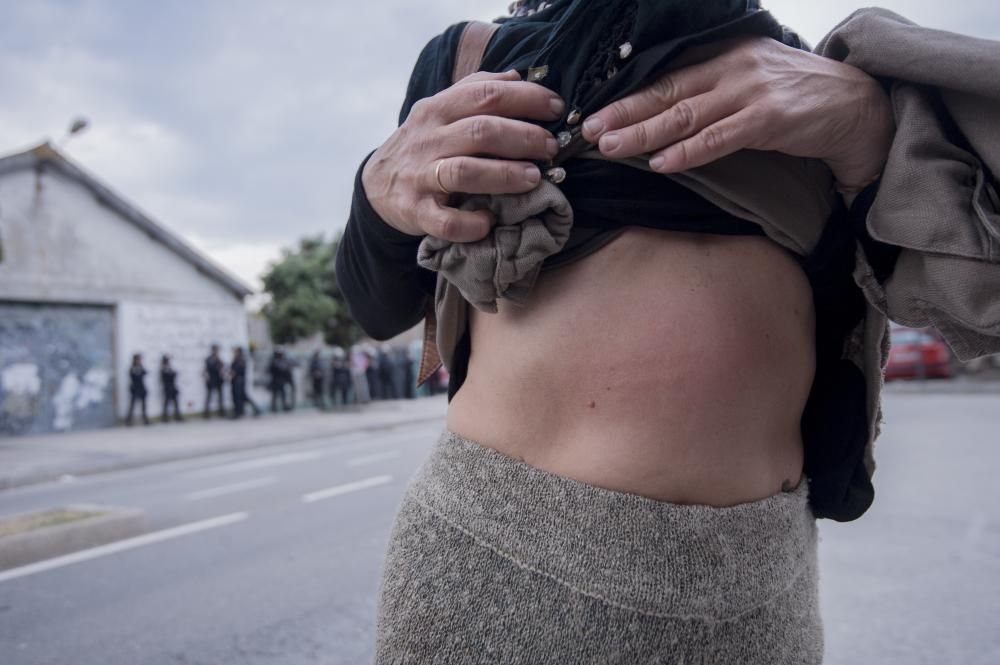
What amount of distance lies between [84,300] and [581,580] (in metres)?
16.7

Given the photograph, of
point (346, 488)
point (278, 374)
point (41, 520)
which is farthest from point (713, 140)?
point (278, 374)

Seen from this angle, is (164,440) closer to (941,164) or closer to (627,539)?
(627,539)

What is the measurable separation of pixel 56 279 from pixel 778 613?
16691 mm

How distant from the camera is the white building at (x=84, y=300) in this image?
1406cm

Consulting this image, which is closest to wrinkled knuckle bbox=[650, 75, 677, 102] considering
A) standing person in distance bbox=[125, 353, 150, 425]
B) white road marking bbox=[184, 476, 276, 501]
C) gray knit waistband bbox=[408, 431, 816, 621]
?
gray knit waistband bbox=[408, 431, 816, 621]

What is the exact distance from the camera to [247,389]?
1738 centimetres

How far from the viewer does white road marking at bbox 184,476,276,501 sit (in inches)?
285

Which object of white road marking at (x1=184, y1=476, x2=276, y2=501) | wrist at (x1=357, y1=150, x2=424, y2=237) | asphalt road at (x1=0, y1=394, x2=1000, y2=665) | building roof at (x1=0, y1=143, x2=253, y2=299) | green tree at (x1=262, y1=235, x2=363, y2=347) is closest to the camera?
wrist at (x1=357, y1=150, x2=424, y2=237)

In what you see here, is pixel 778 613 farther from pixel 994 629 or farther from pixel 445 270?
pixel 994 629

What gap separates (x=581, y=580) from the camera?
83cm

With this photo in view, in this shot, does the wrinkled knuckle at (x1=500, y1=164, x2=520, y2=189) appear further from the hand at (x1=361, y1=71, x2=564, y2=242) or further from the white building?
the white building

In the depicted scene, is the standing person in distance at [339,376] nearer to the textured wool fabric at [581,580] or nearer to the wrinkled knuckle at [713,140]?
the textured wool fabric at [581,580]

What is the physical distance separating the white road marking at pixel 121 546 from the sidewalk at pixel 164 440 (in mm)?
4581

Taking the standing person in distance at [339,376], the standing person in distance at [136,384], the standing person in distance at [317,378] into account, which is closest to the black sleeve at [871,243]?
the standing person in distance at [136,384]
